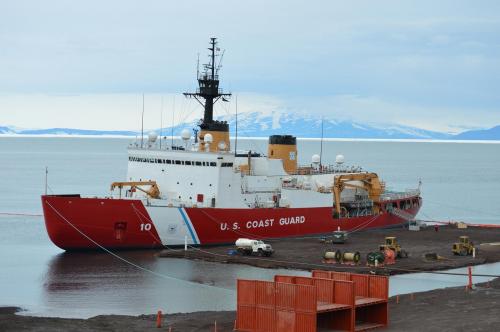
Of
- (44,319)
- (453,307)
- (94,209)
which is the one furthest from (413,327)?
(94,209)

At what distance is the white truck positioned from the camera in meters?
42.7

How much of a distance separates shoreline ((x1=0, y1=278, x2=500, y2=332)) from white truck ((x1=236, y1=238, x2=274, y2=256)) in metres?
11.5

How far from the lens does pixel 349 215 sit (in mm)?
54188

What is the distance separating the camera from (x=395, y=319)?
A: 27828 mm

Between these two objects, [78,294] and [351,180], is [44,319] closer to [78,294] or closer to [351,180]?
[78,294]

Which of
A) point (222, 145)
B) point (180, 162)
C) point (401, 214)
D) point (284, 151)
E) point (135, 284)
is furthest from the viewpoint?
point (401, 214)

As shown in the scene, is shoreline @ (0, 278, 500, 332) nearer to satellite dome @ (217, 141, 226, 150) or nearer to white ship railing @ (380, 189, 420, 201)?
satellite dome @ (217, 141, 226, 150)

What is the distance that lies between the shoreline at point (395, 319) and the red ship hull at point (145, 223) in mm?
10759

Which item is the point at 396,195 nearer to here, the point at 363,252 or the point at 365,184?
the point at 365,184

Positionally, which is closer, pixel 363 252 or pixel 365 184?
pixel 363 252

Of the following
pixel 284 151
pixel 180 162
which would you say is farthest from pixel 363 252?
pixel 284 151

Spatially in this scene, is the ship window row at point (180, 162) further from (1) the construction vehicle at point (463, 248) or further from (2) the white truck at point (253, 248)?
(1) the construction vehicle at point (463, 248)

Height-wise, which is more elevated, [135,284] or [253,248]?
[253,248]

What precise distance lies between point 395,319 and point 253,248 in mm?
15630
